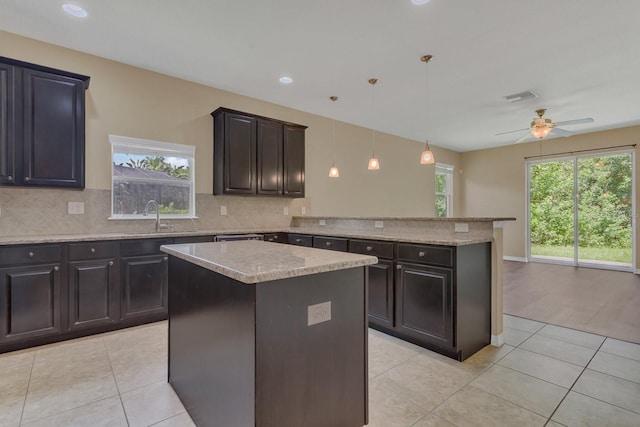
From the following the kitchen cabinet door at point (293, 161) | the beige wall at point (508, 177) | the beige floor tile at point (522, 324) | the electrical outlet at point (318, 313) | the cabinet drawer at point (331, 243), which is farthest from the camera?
the beige wall at point (508, 177)

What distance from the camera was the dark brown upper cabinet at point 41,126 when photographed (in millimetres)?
2686

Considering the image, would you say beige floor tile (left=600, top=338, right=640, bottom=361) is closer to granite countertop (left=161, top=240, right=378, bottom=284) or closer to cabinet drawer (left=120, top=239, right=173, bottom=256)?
granite countertop (left=161, top=240, right=378, bottom=284)

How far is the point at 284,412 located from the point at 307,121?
15.3 feet

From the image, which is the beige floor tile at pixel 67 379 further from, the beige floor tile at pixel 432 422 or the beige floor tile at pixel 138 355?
the beige floor tile at pixel 432 422

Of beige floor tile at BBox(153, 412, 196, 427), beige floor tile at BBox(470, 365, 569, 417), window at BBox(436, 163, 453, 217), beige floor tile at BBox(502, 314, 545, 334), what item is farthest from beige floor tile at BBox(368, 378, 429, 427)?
window at BBox(436, 163, 453, 217)

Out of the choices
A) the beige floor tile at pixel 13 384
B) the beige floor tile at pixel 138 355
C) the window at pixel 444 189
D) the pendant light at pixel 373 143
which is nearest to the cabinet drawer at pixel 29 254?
the beige floor tile at pixel 13 384

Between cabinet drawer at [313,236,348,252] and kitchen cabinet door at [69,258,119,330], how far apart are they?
2.06m

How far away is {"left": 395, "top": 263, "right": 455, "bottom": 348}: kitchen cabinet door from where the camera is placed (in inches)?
95.9

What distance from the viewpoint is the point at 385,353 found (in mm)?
2584

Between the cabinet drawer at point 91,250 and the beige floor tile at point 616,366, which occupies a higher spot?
the cabinet drawer at point 91,250

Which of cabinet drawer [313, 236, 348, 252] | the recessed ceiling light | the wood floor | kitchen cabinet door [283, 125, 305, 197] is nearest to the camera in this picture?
the recessed ceiling light

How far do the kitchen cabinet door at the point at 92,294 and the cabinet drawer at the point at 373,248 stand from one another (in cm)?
234

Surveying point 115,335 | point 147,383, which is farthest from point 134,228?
point 147,383

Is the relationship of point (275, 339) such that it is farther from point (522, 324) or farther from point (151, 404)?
point (522, 324)
